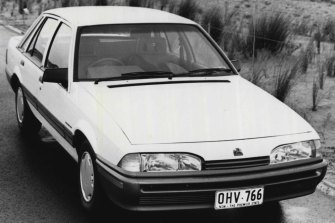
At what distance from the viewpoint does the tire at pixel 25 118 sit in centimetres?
733

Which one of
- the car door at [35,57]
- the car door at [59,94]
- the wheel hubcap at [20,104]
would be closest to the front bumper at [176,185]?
the car door at [59,94]

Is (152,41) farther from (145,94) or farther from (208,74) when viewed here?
(145,94)

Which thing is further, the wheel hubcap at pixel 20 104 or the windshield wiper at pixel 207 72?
the wheel hubcap at pixel 20 104

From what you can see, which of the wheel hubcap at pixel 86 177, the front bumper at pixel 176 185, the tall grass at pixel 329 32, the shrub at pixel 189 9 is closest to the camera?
the front bumper at pixel 176 185

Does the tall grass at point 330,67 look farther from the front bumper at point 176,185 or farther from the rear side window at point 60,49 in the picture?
the front bumper at point 176,185

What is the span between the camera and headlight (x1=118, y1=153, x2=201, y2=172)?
14.5 feet

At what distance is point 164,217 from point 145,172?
0.84 meters

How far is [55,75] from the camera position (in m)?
5.54

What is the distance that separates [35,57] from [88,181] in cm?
219

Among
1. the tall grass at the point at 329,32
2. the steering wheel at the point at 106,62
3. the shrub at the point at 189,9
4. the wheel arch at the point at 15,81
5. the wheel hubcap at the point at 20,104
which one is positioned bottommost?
the tall grass at the point at 329,32

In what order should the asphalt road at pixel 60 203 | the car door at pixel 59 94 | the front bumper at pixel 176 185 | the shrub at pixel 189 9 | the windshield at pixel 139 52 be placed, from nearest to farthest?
the front bumper at pixel 176 185 < the asphalt road at pixel 60 203 < the car door at pixel 59 94 < the windshield at pixel 139 52 < the shrub at pixel 189 9

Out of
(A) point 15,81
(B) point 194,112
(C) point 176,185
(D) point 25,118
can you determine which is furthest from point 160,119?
(A) point 15,81

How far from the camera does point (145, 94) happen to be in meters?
5.21

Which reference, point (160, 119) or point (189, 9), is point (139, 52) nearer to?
point (160, 119)
